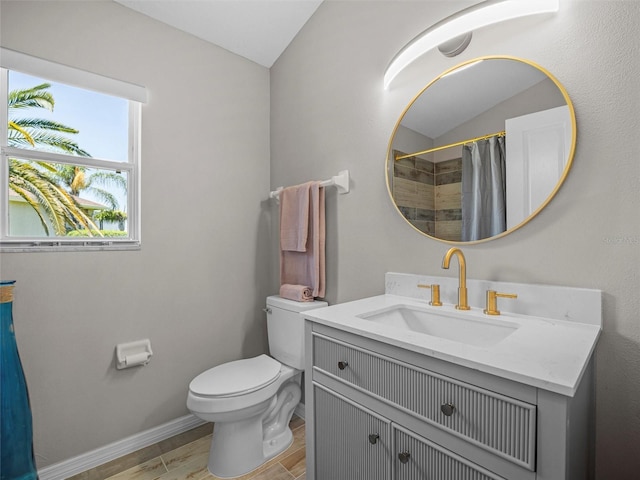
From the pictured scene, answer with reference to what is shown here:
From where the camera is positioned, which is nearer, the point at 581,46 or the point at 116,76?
the point at 581,46

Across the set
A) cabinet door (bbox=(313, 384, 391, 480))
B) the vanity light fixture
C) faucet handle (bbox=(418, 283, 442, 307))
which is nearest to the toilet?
cabinet door (bbox=(313, 384, 391, 480))

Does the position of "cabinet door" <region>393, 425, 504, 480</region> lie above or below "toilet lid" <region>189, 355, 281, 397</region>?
above

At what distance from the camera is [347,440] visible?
3.45ft

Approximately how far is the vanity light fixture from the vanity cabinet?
1.18 meters

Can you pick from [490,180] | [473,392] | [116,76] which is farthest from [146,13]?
[473,392]

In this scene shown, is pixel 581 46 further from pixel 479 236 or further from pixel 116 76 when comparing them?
pixel 116 76

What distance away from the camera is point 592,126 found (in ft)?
3.19

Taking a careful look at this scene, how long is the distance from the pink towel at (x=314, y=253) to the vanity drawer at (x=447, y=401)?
28.8 inches

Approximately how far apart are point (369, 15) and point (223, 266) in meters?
1.69

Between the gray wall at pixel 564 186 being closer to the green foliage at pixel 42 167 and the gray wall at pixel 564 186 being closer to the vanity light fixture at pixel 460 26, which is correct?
the vanity light fixture at pixel 460 26

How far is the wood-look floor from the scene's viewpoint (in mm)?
1526

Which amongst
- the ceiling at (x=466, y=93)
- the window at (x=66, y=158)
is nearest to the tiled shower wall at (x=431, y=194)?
the ceiling at (x=466, y=93)

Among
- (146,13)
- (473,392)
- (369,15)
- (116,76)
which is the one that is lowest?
(473,392)

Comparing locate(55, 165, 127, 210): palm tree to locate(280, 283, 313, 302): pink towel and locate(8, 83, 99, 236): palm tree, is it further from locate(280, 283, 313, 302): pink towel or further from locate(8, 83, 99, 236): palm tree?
locate(280, 283, 313, 302): pink towel
